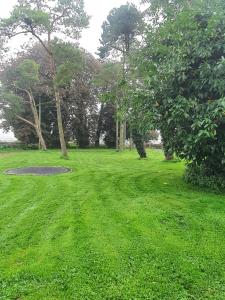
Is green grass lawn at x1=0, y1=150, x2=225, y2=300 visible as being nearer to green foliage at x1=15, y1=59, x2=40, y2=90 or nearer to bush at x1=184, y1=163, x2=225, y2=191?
bush at x1=184, y1=163, x2=225, y2=191

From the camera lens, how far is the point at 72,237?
496 cm

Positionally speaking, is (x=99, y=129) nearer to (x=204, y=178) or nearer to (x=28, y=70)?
(x=28, y=70)

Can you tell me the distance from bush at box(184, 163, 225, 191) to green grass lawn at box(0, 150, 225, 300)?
1.45ft

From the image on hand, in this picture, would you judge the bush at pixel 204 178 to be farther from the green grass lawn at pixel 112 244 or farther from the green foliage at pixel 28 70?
the green foliage at pixel 28 70

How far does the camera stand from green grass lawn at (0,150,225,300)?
3.60 m

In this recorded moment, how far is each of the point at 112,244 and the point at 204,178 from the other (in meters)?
4.82

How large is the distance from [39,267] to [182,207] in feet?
11.7

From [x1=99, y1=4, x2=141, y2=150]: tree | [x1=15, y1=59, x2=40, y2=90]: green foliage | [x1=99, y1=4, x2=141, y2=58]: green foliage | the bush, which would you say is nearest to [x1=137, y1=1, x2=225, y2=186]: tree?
the bush

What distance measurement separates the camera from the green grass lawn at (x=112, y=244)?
3604 mm

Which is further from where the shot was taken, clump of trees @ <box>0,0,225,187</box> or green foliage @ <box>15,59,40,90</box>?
green foliage @ <box>15,59,40,90</box>

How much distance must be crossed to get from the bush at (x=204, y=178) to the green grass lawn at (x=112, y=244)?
0.44 meters

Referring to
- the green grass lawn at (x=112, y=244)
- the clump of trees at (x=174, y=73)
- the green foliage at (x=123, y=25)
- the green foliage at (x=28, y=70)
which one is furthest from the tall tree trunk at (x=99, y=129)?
the green grass lawn at (x=112, y=244)

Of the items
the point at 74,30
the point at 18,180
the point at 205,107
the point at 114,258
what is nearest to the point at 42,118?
the point at 74,30

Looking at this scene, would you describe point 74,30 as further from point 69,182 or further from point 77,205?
point 77,205
